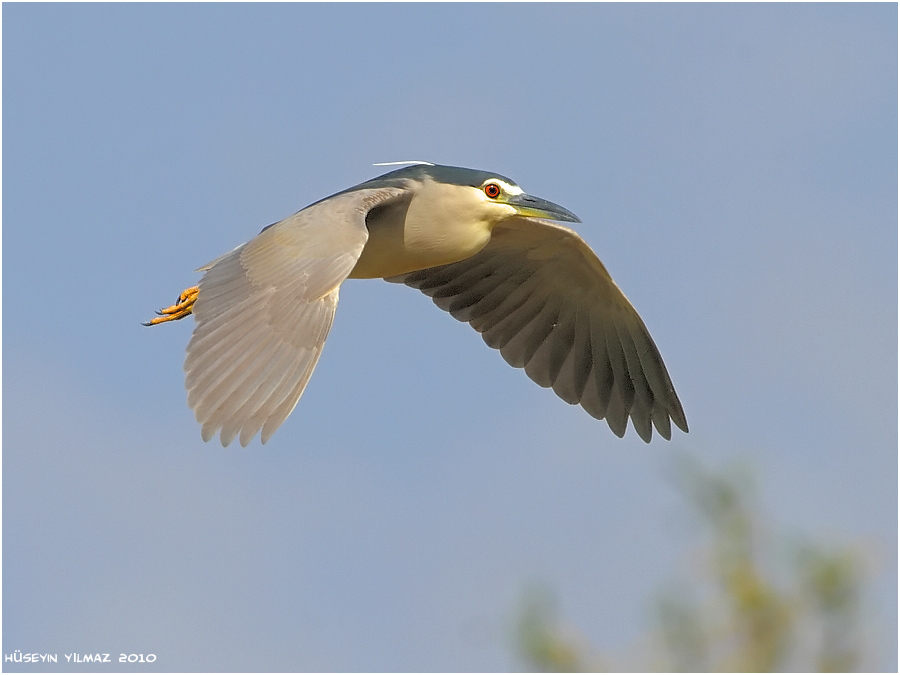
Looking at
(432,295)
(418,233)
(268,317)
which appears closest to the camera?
(268,317)

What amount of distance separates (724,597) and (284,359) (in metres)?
2.96

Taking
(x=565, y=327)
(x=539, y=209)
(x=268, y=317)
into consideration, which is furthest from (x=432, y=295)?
(x=268, y=317)

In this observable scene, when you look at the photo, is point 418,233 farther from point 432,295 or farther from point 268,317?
point 268,317

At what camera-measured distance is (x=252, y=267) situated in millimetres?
6789

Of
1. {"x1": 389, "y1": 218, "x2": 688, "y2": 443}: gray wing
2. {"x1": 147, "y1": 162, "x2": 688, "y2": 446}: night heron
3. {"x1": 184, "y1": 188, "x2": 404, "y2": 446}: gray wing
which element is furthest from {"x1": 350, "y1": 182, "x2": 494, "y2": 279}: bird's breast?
{"x1": 389, "y1": 218, "x2": 688, "y2": 443}: gray wing

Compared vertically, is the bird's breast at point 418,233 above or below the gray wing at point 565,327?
above

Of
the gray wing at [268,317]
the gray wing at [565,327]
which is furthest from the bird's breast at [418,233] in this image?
the gray wing at [565,327]

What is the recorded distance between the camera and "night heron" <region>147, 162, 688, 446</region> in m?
6.18

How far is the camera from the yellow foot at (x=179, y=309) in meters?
8.24

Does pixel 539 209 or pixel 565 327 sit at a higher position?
pixel 539 209

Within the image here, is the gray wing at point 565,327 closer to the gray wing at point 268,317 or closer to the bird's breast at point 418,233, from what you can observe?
the bird's breast at point 418,233

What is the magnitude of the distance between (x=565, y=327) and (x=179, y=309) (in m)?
2.07

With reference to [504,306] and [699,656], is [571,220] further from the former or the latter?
[699,656]

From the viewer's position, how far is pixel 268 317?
6.39m
